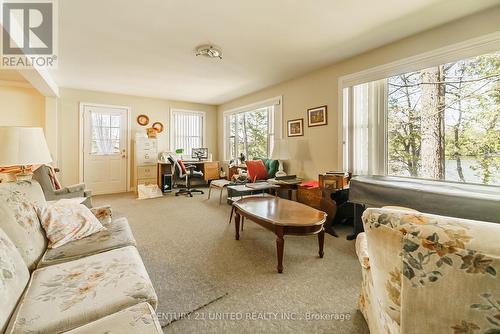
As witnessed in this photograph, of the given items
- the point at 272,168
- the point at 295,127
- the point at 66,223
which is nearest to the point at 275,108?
the point at 295,127

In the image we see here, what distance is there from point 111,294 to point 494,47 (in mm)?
3533

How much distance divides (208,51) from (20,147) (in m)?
2.25

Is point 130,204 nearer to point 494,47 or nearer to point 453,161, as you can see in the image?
point 453,161

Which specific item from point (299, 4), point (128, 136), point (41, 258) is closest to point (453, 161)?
point (299, 4)

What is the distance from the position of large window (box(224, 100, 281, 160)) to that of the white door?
262 centimetres

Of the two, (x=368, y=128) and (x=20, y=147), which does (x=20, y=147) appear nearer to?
(x=20, y=147)

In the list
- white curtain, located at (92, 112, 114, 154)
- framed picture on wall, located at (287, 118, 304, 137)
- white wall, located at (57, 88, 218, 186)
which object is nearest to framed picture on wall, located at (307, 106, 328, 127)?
framed picture on wall, located at (287, 118, 304, 137)

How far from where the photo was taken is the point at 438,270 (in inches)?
24.5

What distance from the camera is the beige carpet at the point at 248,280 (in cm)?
138

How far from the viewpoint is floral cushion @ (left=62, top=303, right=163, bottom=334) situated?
30.7 inches

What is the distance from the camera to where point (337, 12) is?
7.26 ft

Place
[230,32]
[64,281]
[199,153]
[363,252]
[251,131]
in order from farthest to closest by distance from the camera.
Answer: [199,153] → [251,131] → [230,32] → [363,252] → [64,281]

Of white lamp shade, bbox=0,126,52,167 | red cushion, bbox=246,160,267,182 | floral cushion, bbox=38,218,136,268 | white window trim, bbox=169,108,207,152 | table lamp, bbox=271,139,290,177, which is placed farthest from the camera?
white window trim, bbox=169,108,207,152

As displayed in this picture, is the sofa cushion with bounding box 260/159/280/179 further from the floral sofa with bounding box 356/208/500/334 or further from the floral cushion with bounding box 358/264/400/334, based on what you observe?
the floral sofa with bounding box 356/208/500/334
